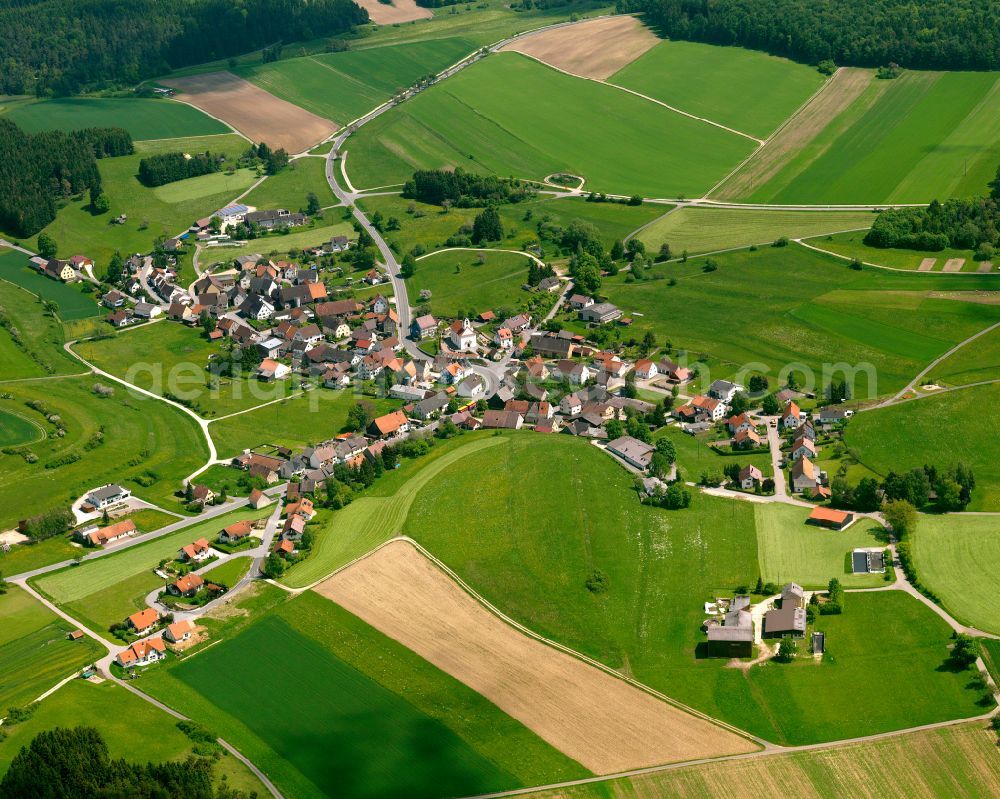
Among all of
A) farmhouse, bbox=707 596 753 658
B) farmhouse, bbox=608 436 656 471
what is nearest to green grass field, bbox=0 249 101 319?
farmhouse, bbox=608 436 656 471

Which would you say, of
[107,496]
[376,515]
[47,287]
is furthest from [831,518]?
[47,287]

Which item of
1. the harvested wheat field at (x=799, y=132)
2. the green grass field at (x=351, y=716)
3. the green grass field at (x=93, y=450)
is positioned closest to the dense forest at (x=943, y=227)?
the harvested wheat field at (x=799, y=132)

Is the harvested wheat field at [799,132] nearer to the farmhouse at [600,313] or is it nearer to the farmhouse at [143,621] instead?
the farmhouse at [600,313]

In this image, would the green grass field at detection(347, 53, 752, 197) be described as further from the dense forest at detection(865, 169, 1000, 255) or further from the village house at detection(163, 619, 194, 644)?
the village house at detection(163, 619, 194, 644)

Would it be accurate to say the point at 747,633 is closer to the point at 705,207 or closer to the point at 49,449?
the point at 49,449

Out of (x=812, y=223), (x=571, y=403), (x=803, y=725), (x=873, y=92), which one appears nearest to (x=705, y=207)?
(x=812, y=223)
